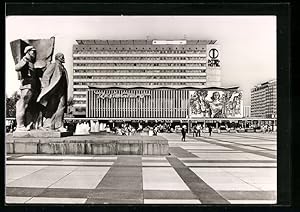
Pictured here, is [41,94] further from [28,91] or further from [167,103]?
[167,103]

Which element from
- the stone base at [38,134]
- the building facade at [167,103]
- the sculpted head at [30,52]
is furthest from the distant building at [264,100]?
the sculpted head at [30,52]

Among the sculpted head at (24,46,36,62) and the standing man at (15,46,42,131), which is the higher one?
the sculpted head at (24,46,36,62)

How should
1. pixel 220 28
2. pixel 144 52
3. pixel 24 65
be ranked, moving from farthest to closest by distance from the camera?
pixel 24 65, pixel 144 52, pixel 220 28

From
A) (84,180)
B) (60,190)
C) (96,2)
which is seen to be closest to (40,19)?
(96,2)

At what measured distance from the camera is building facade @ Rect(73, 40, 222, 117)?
8406 millimetres

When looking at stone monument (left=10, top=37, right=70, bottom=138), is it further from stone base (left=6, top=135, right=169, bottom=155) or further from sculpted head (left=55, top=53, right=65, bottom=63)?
stone base (left=6, top=135, right=169, bottom=155)

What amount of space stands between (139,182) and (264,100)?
13.9ft

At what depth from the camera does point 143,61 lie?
10.8m

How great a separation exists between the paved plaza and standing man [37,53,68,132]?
2.55 m

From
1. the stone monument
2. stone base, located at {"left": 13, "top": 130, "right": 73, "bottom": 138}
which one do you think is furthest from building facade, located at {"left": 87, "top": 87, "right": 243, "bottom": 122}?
stone base, located at {"left": 13, "top": 130, "right": 73, "bottom": 138}

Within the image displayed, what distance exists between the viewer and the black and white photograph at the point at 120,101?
20.4ft

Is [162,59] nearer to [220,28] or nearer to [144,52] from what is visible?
[144,52]
